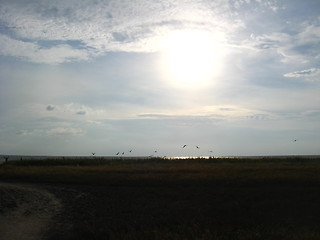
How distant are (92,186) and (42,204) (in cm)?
802

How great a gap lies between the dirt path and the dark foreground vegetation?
67cm

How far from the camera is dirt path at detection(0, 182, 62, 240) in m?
15.5

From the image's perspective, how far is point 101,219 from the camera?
18438 mm

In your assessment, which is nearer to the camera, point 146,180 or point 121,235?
point 121,235


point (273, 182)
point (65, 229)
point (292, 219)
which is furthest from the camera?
point (273, 182)

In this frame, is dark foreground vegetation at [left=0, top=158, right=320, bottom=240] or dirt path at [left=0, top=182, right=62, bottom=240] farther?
dirt path at [left=0, top=182, right=62, bottom=240]

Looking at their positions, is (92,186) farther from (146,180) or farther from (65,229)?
(65,229)

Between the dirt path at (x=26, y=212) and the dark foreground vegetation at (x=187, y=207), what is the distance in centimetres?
67

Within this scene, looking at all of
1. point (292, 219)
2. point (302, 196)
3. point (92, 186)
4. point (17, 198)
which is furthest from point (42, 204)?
point (302, 196)

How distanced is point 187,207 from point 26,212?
31.2ft

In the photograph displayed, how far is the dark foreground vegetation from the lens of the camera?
15266 millimetres

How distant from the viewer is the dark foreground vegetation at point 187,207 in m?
15.3

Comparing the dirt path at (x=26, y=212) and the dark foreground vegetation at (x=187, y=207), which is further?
the dirt path at (x=26, y=212)

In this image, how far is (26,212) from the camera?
64.0 ft
